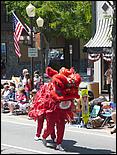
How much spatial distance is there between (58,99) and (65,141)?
79.4 inches

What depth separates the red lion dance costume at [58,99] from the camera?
10117 mm

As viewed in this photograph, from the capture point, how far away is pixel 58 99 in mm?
10133

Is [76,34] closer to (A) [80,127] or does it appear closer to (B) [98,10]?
(B) [98,10]

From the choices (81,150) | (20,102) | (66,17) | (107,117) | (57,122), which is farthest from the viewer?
(66,17)

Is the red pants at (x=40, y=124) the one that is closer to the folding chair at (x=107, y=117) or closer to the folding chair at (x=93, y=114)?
the folding chair at (x=93, y=114)

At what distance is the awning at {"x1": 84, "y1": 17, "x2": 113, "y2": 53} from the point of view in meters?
20.3

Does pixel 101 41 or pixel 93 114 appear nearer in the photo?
pixel 93 114

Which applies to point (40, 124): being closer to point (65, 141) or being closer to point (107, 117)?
point (65, 141)

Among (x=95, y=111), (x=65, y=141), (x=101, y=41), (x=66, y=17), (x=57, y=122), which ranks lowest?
(x=65, y=141)

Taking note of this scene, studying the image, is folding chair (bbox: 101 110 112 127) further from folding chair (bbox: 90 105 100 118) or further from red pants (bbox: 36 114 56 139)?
red pants (bbox: 36 114 56 139)

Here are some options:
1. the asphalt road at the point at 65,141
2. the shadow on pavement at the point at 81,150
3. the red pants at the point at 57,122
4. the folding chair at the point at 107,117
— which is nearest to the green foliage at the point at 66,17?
the folding chair at the point at 107,117

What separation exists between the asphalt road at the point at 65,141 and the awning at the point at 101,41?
678 centimetres

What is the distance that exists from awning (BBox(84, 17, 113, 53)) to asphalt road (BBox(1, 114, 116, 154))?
6.78m

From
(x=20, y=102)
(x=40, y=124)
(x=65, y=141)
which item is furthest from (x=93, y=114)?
(x=20, y=102)
